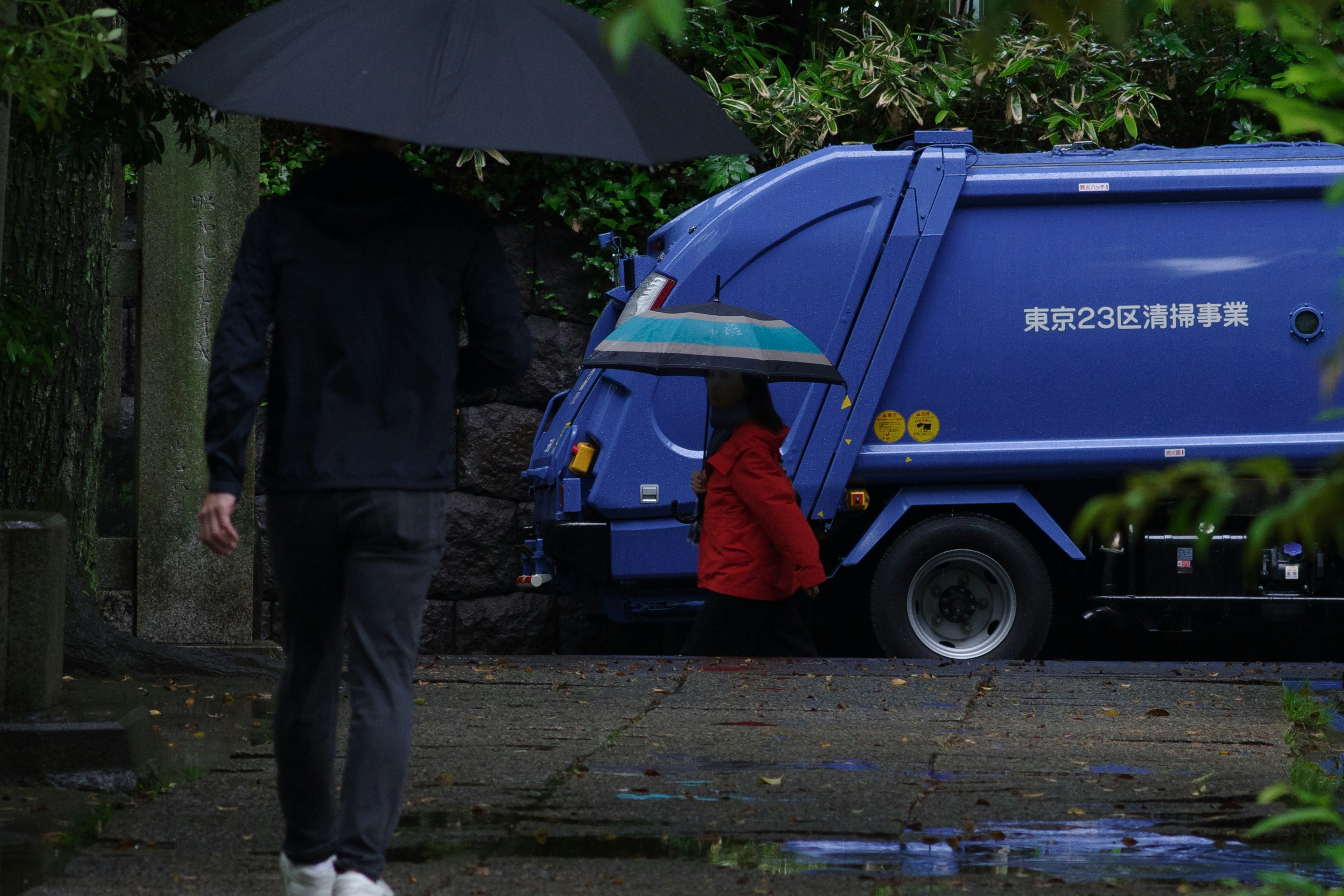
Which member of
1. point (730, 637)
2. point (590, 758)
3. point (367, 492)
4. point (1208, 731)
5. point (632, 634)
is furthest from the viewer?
point (632, 634)

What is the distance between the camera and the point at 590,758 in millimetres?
4777

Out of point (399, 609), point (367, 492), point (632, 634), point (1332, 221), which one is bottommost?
point (632, 634)

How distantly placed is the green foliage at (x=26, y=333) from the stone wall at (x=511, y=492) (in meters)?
5.09

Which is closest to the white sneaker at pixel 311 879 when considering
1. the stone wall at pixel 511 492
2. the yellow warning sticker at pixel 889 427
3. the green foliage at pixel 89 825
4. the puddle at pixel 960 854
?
the puddle at pixel 960 854

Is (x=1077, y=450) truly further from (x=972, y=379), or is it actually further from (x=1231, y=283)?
(x=1231, y=283)

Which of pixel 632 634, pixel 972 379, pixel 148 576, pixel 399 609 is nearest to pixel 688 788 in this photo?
pixel 399 609

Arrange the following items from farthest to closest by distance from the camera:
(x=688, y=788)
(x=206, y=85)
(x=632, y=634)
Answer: (x=632, y=634), (x=688, y=788), (x=206, y=85)

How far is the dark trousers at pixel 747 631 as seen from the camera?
6977 millimetres

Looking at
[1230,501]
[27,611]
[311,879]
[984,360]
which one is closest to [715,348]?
[984,360]

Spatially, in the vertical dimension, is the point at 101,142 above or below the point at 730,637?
above

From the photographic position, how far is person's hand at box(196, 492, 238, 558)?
2.98m

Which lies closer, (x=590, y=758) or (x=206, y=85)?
(x=206, y=85)

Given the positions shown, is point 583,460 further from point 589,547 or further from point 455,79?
point 455,79

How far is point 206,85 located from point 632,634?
7263 millimetres
